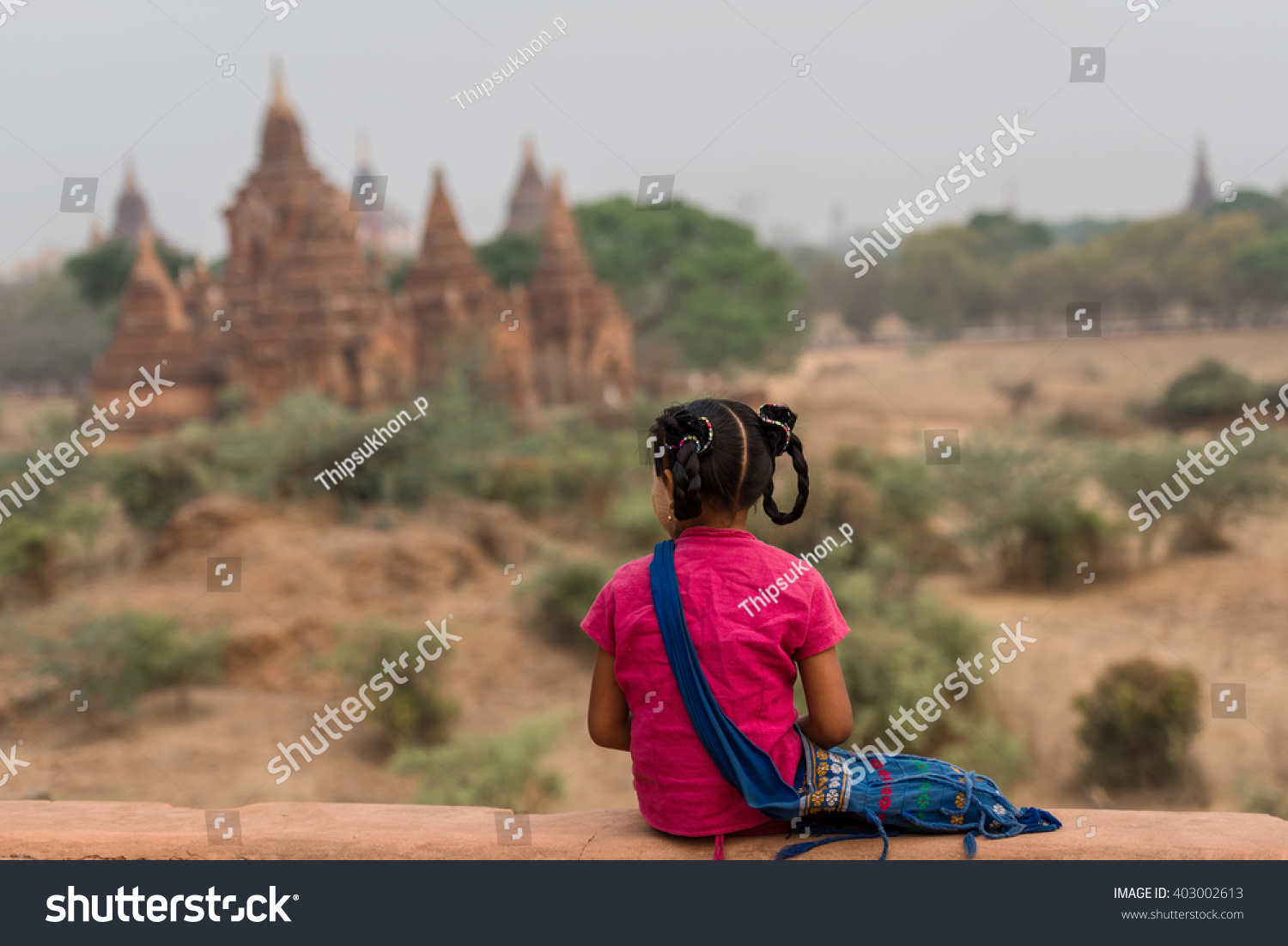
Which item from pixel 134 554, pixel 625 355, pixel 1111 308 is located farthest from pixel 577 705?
pixel 1111 308

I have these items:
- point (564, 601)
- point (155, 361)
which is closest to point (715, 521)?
point (564, 601)

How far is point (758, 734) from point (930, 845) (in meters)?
0.40

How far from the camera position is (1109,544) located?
37.9ft

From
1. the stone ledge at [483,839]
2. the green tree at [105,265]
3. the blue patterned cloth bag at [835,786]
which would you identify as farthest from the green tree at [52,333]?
the blue patterned cloth bag at [835,786]

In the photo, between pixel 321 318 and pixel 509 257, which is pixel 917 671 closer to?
pixel 321 318

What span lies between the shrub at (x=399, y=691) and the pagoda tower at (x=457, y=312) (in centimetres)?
1101

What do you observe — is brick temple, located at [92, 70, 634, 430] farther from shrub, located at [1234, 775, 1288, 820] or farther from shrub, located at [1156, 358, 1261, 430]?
shrub, located at [1234, 775, 1288, 820]

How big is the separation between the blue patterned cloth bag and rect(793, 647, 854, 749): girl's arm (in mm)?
77

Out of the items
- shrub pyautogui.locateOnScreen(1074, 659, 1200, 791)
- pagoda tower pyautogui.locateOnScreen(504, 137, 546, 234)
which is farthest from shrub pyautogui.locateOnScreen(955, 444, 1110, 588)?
pagoda tower pyautogui.locateOnScreen(504, 137, 546, 234)

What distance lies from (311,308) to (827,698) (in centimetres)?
1764

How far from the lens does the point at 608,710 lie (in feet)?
6.37

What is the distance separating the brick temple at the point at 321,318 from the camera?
18.1m

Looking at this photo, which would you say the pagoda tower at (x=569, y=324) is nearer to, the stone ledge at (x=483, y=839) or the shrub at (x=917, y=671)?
the shrub at (x=917, y=671)

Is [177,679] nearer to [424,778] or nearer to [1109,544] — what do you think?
[424,778]
